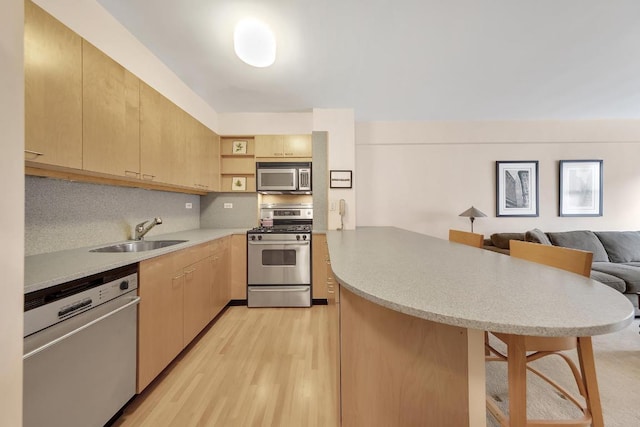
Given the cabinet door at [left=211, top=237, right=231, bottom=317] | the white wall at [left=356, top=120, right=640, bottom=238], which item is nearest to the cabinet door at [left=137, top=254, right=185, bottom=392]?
the cabinet door at [left=211, top=237, right=231, bottom=317]

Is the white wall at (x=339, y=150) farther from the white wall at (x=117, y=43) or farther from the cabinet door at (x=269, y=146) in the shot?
the white wall at (x=117, y=43)

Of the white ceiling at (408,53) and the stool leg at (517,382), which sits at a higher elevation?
the white ceiling at (408,53)

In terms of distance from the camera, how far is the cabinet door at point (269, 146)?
129 inches

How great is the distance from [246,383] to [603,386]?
2.50 m

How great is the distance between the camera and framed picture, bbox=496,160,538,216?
3.62 metres

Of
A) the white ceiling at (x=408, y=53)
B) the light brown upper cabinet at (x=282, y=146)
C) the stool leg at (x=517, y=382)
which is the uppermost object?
the white ceiling at (x=408, y=53)

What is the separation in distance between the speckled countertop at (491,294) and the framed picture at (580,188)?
3.77 m

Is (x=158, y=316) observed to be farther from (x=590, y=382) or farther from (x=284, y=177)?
(x=590, y=382)

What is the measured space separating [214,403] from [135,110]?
7.12 ft

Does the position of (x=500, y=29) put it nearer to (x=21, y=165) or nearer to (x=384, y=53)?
(x=384, y=53)

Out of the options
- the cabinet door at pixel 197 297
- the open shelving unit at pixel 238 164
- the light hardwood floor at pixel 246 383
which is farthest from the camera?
the open shelving unit at pixel 238 164

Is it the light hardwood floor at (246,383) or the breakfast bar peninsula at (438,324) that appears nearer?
the breakfast bar peninsula at (438,324)

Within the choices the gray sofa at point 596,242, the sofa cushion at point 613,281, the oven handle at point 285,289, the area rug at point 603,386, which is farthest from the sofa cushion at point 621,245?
the oven handle at point 285,289

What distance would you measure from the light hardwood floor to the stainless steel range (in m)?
0.49
